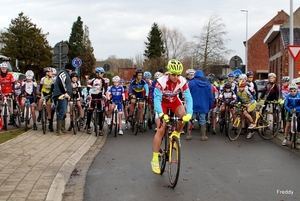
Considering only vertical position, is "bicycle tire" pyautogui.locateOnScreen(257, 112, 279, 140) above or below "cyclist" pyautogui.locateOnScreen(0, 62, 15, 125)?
below

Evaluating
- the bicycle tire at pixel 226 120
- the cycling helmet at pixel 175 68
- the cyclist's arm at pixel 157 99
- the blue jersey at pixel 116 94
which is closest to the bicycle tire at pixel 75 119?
the blue jersey at pixel 116 94

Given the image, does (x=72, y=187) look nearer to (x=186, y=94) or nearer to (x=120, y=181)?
(x=120, y=181)

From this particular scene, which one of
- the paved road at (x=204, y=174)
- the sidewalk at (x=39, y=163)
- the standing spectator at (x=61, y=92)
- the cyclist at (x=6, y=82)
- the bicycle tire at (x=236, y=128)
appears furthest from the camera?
the cyclist at (x=6, y=82)

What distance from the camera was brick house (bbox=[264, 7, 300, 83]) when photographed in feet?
117

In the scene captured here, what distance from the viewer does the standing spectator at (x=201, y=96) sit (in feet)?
43.5

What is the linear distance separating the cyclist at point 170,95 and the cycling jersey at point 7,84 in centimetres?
754

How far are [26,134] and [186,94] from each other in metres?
6.64

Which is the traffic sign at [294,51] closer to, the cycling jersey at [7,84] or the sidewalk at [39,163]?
the sidewalk at [39,163]

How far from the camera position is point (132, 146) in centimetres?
1185

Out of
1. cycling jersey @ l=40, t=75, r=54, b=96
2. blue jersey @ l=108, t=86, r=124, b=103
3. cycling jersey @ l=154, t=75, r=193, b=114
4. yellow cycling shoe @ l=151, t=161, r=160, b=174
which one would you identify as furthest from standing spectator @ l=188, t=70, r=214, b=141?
yellow cycling shoe @ l=151, t=161, r=160, b=174

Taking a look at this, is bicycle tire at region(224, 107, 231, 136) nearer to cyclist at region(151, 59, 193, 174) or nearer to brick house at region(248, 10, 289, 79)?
cyclist at region(151, 59, 193, 174)

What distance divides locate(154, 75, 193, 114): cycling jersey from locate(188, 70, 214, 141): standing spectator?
513cm

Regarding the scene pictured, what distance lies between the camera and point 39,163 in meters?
8.87

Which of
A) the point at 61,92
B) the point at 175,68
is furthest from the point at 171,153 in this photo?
the point at 61,92
